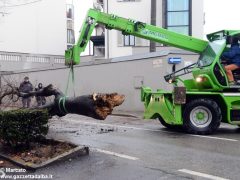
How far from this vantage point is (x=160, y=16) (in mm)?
A: 33156

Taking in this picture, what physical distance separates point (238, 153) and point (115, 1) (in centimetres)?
2488

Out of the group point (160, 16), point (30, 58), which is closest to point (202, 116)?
point (160, 16)

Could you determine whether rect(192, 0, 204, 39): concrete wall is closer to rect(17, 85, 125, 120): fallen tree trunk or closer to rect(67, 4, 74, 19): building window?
rect(17, 85, 125, 120): fallen tree trunk

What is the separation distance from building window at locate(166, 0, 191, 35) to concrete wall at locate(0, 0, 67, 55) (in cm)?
1219

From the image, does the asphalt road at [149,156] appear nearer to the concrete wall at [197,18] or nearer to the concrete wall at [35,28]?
the concrete wall at [197,18]

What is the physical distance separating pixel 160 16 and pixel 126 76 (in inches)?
458

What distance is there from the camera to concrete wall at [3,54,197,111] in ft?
68.6

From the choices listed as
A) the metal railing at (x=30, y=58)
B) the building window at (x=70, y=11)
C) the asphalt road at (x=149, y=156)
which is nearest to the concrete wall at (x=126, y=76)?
the asphalt road at (x=149, y=156)

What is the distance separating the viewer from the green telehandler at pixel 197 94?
1338 cm

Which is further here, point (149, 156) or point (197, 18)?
point (197, 18)

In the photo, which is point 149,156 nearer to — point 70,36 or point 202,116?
point 202,116

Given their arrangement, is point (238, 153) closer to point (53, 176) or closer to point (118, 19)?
point (53, 176)

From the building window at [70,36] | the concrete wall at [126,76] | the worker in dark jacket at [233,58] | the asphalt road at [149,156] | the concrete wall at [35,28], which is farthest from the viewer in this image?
the building window at [70,36]

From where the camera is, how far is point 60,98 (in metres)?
10.8
